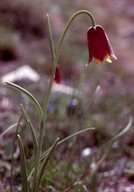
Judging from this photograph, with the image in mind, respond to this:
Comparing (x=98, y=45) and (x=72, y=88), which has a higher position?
(x=98, y=45)

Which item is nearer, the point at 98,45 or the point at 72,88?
the point at 98,45

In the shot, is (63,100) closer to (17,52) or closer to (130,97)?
(130,97)

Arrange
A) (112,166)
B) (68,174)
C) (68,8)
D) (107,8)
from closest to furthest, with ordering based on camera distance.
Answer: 1. (68,174)
2. (112,166)
3. (68,8)
4. (107,8)

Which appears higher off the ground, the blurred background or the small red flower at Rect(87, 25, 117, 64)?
the small red flower at Rect(87, 25, 117, 64)

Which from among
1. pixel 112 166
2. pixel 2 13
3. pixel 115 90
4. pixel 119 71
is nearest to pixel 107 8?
pixel 2 13

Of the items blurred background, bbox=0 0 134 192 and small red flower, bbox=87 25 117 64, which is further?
blurred background, bbox=0 0 134 192
